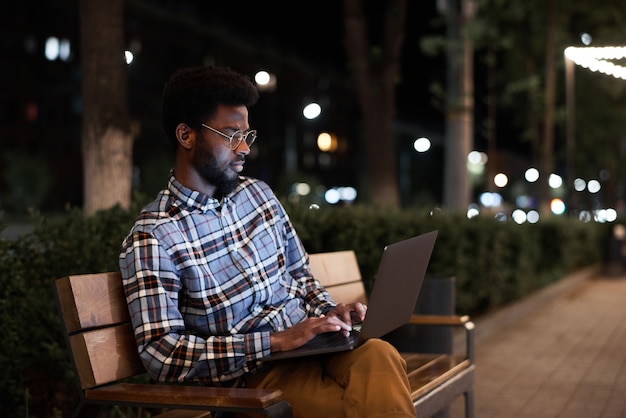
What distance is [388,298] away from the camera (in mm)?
3850

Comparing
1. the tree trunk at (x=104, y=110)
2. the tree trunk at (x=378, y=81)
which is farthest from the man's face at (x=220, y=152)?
the tree trunk at (x=378, y=81)

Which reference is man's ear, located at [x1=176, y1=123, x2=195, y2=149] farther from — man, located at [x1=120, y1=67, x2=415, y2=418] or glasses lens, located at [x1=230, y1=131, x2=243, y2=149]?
glasses lens, located at [x1=230, y1=131, x2=243, y2=149]

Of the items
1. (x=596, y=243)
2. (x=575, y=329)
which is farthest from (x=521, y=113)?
(x=575, y=329)

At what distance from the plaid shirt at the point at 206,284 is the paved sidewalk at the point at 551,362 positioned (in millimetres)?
3255

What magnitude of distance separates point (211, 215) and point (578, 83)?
40.2m

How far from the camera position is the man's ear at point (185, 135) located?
3996 mm

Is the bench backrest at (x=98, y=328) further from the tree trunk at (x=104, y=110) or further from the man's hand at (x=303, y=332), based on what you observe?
the tree trunk at (x=104, y=110)

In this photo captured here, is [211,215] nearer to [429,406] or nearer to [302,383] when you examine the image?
[302,383]

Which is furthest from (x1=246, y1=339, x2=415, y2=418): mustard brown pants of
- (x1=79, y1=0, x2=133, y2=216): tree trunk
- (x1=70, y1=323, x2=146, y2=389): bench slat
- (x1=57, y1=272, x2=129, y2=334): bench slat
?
(x1=79, y1=0, x2=133, y2=216): tree trunk

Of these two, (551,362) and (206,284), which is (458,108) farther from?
(206,284)

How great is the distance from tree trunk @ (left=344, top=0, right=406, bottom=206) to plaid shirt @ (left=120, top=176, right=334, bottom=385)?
33.4ft

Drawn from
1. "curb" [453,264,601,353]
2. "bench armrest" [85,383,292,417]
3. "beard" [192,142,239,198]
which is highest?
"beard" [192,142,239,198]

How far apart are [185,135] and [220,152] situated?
0.16m

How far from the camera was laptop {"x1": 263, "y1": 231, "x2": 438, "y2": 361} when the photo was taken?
365 centimetres
